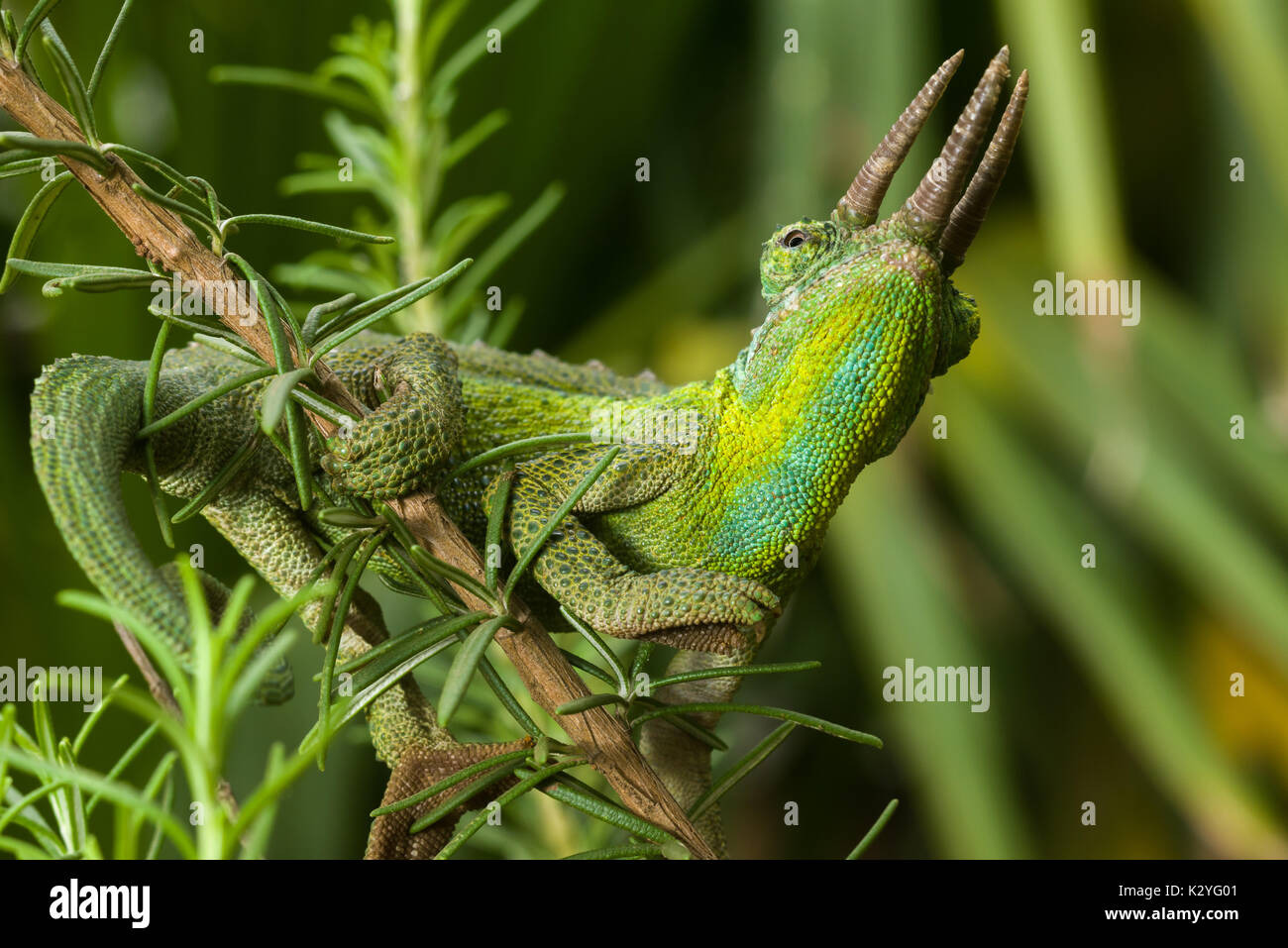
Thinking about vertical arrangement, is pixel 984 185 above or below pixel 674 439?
above

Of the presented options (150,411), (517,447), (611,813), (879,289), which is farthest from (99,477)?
(879,289)

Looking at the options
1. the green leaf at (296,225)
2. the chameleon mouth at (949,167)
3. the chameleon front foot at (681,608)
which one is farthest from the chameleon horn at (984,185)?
the green leaf at (296,225)

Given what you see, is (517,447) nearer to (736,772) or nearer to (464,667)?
(464,667)

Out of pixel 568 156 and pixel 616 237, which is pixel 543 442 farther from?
pixel 616 237

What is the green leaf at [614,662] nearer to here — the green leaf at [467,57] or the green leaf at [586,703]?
the green leaf at [586,703]

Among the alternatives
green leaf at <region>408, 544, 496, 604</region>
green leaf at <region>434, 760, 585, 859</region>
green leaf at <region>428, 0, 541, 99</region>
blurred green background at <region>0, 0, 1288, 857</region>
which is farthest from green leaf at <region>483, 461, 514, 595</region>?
blurred green background at <region>0, 0, 1288, 857</region>

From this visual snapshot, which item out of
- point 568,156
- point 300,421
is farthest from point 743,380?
point 568,156

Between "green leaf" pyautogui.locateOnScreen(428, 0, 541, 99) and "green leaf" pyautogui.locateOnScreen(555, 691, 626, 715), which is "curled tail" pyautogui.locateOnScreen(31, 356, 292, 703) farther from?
"green leaf" pyautogui.locateOnScreen(428, 0, 541, 99)
